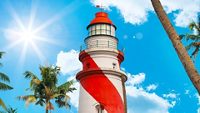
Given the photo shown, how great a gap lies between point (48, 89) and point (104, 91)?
642cm

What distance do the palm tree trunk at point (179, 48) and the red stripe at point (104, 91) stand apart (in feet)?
101

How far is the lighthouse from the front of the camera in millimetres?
44844

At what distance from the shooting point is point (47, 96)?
41.3 m

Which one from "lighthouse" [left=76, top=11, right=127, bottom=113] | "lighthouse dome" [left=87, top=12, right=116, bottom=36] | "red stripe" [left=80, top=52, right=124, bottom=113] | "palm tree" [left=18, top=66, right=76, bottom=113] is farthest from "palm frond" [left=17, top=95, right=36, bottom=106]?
"lighthouse dome" [left=87, top=12, right=116, bottom=36]

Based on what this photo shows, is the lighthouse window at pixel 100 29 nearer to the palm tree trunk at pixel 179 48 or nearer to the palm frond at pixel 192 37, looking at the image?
the palm frond at pixel 192 37

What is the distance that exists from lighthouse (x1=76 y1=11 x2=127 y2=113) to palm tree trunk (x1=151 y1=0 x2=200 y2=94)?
3103cm

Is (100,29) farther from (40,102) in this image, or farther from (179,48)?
(179,48)

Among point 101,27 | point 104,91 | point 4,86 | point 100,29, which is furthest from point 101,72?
point 4,86

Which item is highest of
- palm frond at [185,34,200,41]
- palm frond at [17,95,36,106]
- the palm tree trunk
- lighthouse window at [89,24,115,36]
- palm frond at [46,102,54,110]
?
lighthouse window at [89,24,115,36]

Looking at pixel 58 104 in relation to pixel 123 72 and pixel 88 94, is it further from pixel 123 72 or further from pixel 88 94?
pixel 123 72

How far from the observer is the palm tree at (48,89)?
4162 cm

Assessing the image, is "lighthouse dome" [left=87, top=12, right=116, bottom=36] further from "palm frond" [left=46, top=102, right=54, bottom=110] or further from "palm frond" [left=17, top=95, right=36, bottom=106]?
"palm frond" [left=17, top=95, right=36, bottom=106]

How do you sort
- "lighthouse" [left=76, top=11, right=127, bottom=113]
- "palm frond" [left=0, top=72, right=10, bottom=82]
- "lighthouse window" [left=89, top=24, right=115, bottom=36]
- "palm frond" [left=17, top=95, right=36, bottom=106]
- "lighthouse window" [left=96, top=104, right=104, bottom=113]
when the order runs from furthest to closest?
"lighthouse window" [left=89, top=24, right=115, bottom=36], "lighthouse" [left=76, top=11, right=127, bottom=113], "lighthouse window" [left=96, top=104, right=104, bottom=113], "palm frond" [left=17, top=95, right=36, bottom=106], "palm frond" [left=0, top=72, right=10, bottom=82]

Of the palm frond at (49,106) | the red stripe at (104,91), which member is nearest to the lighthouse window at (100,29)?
the red stripe at (104,91)
